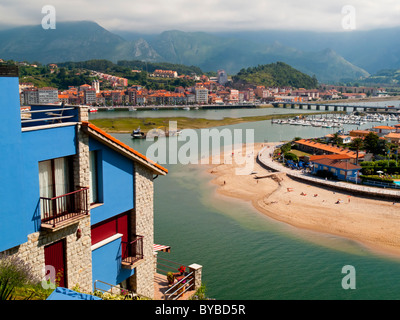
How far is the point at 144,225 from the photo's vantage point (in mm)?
8242

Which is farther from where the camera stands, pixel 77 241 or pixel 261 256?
pixel 261 256

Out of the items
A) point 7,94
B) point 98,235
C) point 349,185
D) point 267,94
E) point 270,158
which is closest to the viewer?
point 7,94

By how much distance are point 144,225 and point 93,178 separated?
1.88 metres

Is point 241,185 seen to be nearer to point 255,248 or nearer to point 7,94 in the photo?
point 255,248

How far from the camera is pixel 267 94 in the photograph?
6698 inches

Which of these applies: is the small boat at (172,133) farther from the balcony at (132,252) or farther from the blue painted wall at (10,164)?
the blue painted wall at (10,164)

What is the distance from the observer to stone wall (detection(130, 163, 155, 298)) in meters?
7.89

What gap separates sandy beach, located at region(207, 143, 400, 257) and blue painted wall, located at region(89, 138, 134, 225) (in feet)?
47.4

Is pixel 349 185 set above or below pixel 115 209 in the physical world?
below

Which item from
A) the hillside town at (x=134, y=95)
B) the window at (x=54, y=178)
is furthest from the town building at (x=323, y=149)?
the hillside town at (x=134, y=95)

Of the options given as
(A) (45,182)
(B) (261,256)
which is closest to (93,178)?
(A) (45,182)

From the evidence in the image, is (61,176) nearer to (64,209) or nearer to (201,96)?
(64,209)
